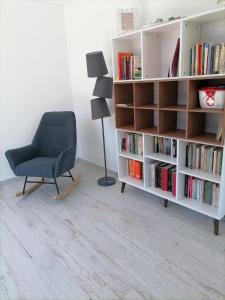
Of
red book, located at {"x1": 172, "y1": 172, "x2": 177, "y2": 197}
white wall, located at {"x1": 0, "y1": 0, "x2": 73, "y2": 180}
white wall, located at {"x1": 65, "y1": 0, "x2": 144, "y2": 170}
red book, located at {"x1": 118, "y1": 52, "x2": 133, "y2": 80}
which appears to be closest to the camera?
red book, located at {"x1": 172, "y1": 172, "x2": 177, "y2": 197}

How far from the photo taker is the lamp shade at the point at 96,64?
2.62 m

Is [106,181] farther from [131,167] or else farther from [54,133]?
[54,133]

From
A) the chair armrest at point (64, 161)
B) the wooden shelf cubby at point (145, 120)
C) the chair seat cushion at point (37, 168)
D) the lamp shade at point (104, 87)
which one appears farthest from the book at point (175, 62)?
the chair seat cushion at point (37, 168)

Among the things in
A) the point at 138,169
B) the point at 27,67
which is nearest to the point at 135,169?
the point at 138,169

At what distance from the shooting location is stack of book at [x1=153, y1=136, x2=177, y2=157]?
234cm

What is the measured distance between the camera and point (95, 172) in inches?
140

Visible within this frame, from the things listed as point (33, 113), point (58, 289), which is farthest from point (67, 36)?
point (58, 289)

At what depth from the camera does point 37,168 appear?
271cm

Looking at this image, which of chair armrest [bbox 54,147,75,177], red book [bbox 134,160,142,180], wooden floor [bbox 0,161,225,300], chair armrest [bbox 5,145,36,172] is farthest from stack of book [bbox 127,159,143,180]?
chair armrest [bbox 5,145,36,172]

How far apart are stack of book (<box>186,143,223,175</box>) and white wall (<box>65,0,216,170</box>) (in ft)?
3.97

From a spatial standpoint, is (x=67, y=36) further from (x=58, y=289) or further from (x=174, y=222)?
(x=58, y=289)

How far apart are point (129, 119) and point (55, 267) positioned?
1.71 meters

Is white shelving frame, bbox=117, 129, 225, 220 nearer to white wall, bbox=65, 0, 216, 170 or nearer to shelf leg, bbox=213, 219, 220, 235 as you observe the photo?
shelf leg, bbox=213, 219, 220, 235

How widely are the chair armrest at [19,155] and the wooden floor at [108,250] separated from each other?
0.46 m
